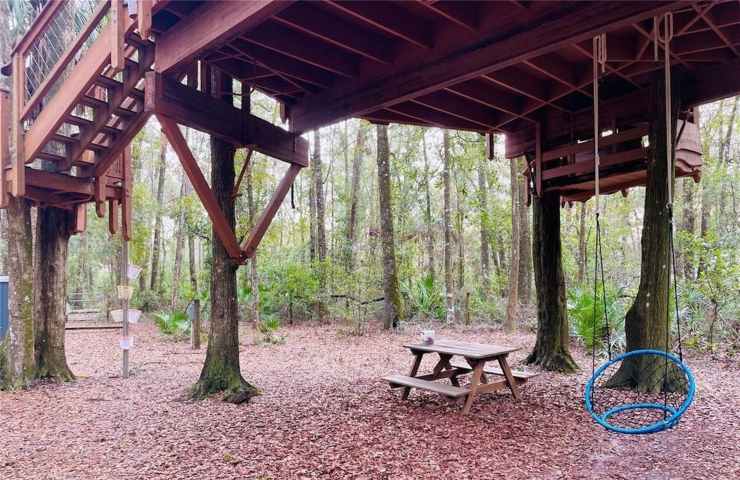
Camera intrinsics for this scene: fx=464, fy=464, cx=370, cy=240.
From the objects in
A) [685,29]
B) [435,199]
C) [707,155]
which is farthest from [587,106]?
[435,199]

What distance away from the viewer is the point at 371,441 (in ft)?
13.7

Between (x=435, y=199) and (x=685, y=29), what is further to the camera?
(x=435, y=199)

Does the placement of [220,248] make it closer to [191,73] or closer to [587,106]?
[191,73]

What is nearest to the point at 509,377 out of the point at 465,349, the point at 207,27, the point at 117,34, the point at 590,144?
the point at 465,349

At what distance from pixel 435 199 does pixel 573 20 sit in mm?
17582

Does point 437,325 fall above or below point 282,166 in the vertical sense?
below

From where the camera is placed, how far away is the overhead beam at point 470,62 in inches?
134

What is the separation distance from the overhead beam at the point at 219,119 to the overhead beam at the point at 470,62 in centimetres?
35

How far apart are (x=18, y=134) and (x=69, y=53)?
1534mm

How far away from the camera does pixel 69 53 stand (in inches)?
206

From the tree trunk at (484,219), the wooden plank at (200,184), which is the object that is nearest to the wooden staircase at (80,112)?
the wooden plank at (200,184)

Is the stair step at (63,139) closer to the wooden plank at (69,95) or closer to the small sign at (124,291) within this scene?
the wooden plank at (69,95)

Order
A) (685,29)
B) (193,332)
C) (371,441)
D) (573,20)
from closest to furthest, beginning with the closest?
(573,20) → (371,441) → (685,29) → (193,332)

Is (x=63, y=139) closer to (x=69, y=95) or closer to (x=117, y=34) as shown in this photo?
(x=69, y=95)
